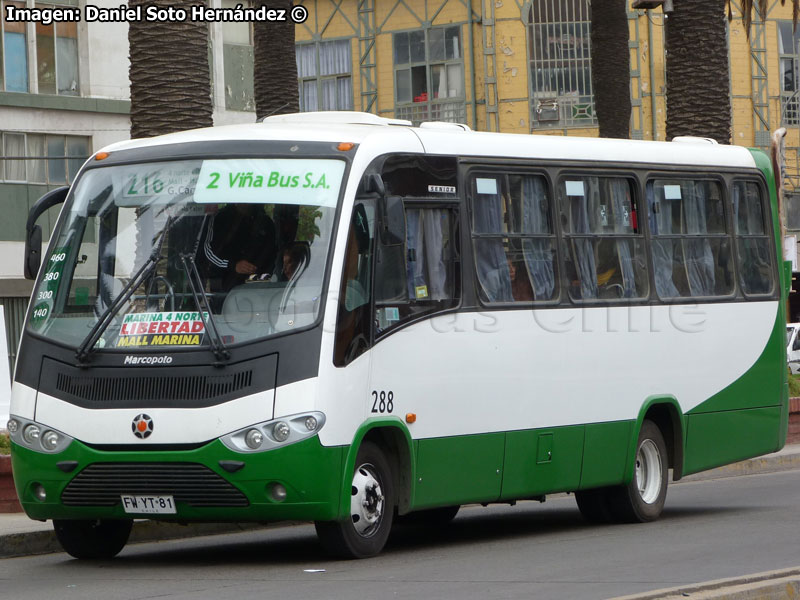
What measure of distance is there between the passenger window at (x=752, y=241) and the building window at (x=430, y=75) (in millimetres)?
Result: 33330

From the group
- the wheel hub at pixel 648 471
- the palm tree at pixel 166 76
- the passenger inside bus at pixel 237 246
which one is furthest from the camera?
the palm tree at pixel 166 76

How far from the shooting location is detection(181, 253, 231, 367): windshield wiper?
10156mm

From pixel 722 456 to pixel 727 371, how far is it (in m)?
0.79

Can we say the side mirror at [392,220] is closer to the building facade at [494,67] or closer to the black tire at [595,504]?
the black tire at [595,504]

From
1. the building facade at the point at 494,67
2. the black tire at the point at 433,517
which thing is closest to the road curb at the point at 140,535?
the black tire at the point at 433,517

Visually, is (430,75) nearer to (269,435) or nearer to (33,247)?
(33,247)

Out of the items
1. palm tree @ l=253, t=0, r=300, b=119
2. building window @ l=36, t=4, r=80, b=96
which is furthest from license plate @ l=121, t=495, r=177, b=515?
building window @ l=36, t=4, r=80, b=96

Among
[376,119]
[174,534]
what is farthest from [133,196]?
[174,534]

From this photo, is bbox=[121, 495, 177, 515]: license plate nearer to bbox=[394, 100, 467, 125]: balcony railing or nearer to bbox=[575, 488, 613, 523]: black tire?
bbox=[575, 488, 613, 523]: black tire

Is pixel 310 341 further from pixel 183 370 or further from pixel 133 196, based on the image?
pixel 133 196

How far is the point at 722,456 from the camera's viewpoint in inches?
575

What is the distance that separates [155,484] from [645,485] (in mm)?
5255

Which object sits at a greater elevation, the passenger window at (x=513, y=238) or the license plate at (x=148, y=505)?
the passenger window at (x=513, y=238)

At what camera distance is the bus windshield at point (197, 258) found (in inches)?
407
